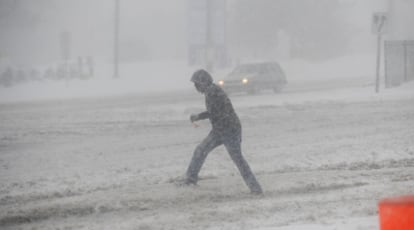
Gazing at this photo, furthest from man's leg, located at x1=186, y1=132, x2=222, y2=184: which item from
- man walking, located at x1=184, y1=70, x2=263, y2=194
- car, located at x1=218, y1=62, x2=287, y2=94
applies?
car, located at x1=218, y1=62, x2=287, y2=94

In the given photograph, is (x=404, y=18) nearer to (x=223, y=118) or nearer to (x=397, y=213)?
(x=223, y=118)

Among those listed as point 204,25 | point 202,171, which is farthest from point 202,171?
point 204,25

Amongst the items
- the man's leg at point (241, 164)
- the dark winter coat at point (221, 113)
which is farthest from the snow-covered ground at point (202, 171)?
the dark winter coat at point (221, 113)

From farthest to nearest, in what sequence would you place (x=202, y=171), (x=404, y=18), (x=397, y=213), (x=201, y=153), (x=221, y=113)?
(x=404, y=18)
(x=202, y=171)
(x=201, y=153)
(x=221, y=113)
(x=397, y=213)

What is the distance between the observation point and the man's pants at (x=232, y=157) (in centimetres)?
828

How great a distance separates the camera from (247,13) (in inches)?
2208

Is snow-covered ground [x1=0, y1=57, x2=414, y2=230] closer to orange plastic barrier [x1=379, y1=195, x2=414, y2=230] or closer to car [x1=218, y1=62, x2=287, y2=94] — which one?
orange plastic barrier [x1=379, y1=195, x2=414, y2=230]

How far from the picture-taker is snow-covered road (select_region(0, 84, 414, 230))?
24.5ft

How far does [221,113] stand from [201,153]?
0.75m

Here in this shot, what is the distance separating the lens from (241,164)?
833cm

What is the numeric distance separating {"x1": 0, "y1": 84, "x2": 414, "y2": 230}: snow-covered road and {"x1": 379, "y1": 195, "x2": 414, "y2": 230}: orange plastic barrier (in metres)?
2.10

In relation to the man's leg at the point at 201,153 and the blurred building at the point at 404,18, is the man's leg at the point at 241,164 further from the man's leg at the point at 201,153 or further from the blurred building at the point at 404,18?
the blurred building at the point at 404,18

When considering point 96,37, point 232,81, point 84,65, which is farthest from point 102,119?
point 96,37

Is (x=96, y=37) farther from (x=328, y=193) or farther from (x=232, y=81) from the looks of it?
(x=328, y=193)
